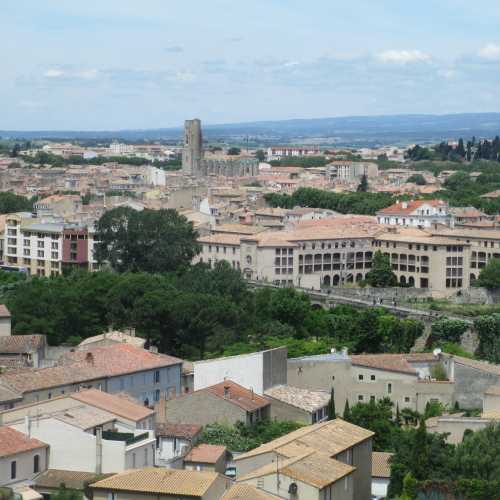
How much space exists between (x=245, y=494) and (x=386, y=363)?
50.9ft

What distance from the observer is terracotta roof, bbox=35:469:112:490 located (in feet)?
88.8

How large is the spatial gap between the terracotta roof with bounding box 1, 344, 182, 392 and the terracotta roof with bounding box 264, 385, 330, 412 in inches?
126

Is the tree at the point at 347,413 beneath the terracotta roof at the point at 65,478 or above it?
beneath

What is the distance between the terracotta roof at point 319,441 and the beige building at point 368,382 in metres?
8.08

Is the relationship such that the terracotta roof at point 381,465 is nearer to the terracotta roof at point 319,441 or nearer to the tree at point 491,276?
the terracotta roof at point 319,441

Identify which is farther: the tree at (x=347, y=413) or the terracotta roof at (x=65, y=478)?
→ the tree at (x=347, y=413)

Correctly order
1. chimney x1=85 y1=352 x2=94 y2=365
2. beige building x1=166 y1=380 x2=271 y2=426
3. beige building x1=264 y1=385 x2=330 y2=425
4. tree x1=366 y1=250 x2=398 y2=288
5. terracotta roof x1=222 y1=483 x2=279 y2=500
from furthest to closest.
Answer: tree x1=366 y1=250 x2=398 y2=288 → chimney x1=85 y1=352 x2=94 y2=365 → beige building x1=264 y1=385 x2=330 y2=425 → beige building x1=166 y1=380 x2=271 y2=426 → terracotta roof x1=222 y1=483 x2=279 y2=500

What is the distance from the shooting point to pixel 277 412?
35.5 meters

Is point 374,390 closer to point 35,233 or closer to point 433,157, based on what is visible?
point 35,233

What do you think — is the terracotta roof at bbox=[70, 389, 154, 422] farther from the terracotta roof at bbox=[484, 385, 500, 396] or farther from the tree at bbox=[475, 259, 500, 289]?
the tree at bbox=[475, 259, 500, 289]

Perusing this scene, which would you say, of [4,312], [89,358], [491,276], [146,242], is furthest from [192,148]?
[89,358]

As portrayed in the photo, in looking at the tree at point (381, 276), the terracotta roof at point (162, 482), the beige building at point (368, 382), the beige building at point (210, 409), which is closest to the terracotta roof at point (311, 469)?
the terracotta roof at point (162, 482)

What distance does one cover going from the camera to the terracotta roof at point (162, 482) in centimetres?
2542

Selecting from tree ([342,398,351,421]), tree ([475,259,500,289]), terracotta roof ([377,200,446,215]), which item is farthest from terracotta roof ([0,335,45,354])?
terracotta roof ([377,200,446,215])
